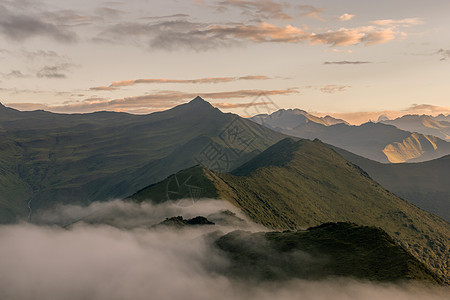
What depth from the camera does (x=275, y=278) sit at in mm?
198375

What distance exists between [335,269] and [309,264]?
47.5 feet

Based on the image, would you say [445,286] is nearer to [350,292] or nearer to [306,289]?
[350,292]

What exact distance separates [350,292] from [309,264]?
32.1m

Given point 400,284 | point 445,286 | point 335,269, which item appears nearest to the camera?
point 400,284

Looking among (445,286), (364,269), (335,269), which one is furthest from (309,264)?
(445,286)

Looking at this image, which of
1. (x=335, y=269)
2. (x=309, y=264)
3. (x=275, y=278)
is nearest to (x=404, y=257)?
(x=335, y=269)

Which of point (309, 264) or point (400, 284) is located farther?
point (309, 264)

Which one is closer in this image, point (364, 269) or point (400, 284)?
point (400, 284)

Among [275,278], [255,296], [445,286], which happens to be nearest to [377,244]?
[445,286]

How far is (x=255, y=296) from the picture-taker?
190750mm

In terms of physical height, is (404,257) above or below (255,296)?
above

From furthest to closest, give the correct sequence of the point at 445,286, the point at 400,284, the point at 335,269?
the point at 335,269
the point at 445,286
the point at 400,284

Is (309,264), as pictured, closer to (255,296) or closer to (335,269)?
(335,269)

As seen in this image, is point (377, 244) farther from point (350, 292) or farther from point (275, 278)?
point (275, 278)
